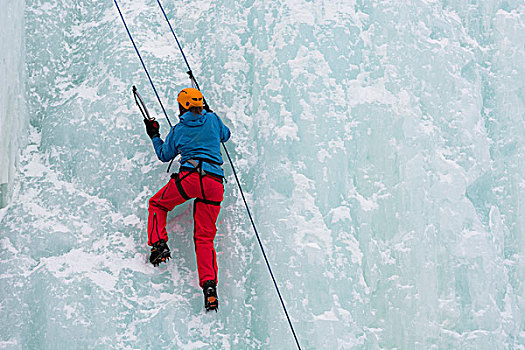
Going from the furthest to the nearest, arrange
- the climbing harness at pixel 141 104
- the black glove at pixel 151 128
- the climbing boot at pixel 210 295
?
1. the climbing harness at pixel 141 104
2. the black glove at pixel 151 128
3. the climbing boot at pixel 210 295

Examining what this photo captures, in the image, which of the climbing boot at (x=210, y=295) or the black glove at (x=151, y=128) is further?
the black glove at (x=151, y=128)

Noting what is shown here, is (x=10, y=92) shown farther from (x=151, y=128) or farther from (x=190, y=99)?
(x=190, y=99)

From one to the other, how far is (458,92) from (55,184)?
2.33 m

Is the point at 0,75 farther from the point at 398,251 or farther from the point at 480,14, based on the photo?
the point at 480,14

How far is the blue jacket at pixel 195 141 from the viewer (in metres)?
2.99

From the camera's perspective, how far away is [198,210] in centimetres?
297

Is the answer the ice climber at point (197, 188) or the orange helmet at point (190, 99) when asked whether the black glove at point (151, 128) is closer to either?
the ice climber at point (197, 188)

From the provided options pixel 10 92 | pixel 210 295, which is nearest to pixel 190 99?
pixel 210 295

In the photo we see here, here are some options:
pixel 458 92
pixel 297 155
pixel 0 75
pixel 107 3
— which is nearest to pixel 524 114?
pixel 458 92

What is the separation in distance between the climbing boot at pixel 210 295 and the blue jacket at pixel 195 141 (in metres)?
0.56

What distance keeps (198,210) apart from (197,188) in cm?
12

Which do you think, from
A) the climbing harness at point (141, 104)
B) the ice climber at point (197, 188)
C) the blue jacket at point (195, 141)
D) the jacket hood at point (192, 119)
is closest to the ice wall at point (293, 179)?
the climbing harness at point (141, 104)

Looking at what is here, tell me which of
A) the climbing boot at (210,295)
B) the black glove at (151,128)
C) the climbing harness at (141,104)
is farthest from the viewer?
the climbing harness at (141,104)

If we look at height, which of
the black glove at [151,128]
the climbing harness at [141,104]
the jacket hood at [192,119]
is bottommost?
the jacket hood at [192,119]
